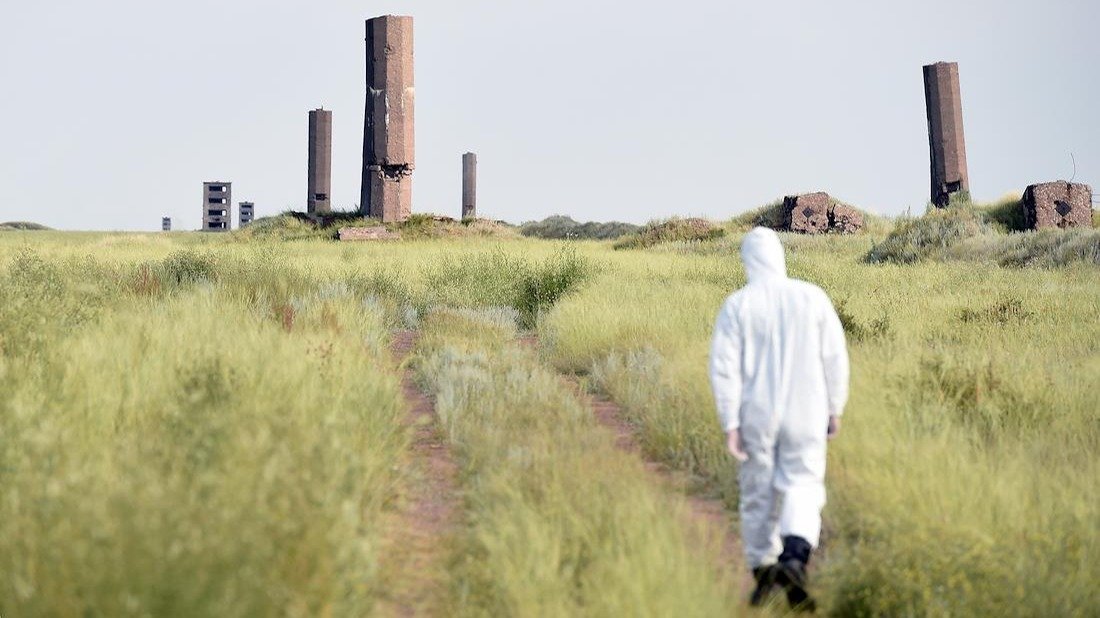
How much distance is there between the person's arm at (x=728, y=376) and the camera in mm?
4195

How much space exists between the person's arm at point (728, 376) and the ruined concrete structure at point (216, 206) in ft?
179

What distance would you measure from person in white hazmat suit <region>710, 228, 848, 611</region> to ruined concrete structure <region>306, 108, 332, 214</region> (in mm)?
38423

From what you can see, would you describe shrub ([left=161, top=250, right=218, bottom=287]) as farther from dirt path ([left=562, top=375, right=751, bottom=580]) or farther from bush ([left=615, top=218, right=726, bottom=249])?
bush ([left=615, top=218, right=726, bottom=249])

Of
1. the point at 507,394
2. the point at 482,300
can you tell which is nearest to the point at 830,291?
the point at 482,300

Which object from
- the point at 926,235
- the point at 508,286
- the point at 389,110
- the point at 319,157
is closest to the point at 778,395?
the point at 508,286

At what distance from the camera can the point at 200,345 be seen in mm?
7270

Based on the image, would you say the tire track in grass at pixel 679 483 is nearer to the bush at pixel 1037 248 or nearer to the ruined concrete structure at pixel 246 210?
the bush at pixel 1037 248

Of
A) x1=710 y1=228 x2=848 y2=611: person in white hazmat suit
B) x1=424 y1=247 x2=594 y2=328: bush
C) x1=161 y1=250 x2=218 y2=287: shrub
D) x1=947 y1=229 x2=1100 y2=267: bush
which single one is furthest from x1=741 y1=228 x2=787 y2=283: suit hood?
x1=947 y1=229 x2=1100 y2=267: bush

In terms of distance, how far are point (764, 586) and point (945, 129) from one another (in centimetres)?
2874

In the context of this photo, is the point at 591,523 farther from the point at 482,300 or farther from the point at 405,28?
the point at 405,28

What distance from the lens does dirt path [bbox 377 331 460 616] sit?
4328mm

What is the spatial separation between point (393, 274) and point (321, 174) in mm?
25729

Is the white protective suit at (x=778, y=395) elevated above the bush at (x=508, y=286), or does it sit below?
below

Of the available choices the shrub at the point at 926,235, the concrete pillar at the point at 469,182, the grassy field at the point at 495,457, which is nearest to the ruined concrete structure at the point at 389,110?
the shrub at the point at 926,235
